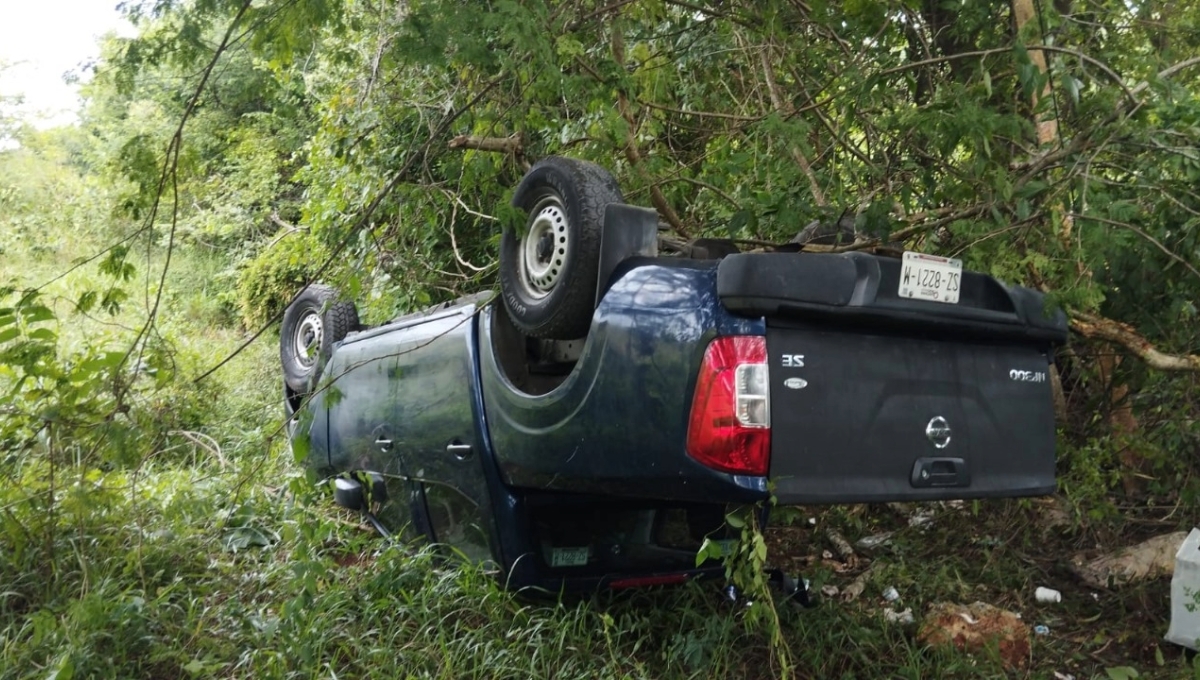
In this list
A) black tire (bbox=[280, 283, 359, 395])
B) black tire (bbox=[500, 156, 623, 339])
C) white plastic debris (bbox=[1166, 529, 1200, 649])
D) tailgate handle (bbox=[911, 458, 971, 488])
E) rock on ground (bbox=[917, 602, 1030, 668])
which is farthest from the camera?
black tire (bbox=[280, 283, 359, 395])

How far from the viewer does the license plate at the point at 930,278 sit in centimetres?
318

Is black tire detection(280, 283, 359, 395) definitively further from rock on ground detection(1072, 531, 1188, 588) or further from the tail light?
rock on ground detection(1072, 531, 1188, 588)

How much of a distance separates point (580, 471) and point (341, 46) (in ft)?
12.6

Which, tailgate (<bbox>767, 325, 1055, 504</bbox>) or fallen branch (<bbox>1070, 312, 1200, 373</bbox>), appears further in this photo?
fallen branch (<bbox>1070, 312, 1200, 373</bbox>)

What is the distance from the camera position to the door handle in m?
4.04

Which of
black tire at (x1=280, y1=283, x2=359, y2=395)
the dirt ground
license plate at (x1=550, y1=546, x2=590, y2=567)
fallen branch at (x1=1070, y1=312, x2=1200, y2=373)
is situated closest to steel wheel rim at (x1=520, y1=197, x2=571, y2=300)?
license plate at (x1=550, y1=546, x2=590, y2=567)

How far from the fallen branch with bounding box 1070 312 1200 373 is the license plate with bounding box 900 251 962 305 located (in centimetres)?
135

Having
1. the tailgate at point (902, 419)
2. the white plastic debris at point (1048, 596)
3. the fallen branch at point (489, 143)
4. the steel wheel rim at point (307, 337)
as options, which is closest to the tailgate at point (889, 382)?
the tailgate at point (902, 419)

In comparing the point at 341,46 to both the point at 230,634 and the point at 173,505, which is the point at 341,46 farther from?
the point at 230,634

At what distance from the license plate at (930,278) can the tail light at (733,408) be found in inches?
23.0

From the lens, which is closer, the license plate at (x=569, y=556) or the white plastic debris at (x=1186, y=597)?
Answer: the license plate at (x=569, y=556)

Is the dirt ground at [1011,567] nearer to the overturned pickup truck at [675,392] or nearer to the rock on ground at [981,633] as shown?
the rock on ground at [981,633]

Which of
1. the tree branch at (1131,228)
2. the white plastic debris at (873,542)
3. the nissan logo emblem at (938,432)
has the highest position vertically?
the tree branch at (1131,228)

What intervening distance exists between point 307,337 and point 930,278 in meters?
4.45
